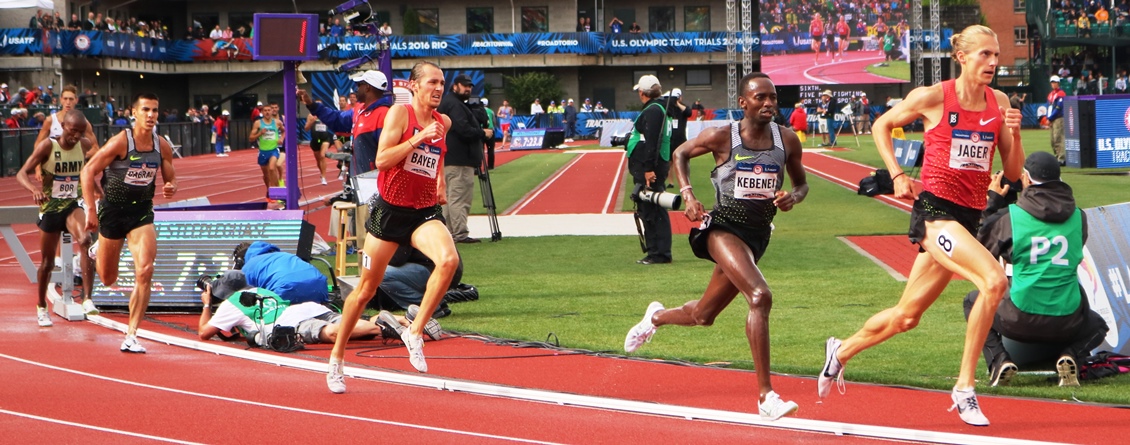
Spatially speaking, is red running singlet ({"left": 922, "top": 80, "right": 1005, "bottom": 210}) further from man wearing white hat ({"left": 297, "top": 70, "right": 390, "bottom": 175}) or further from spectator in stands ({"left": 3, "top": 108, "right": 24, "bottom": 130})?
spectator in stands ({"left": 3, "top": 108, "right": 24, "bottom": 130})

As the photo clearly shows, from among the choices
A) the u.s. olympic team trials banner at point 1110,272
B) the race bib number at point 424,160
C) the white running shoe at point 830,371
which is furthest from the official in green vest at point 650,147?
the white running shoe at point 830,371

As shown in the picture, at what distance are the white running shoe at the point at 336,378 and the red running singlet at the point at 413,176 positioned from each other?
97cm

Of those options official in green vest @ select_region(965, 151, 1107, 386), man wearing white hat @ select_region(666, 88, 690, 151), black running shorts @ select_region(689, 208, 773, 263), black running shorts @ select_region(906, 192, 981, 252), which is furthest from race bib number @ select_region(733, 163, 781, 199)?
man wearing white hat @ select_region(666, 88, 690, 151)

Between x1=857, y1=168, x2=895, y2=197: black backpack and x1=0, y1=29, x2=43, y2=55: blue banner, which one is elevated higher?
Answer: x1=0, y1=29, x2=43, y2=55: blue banner

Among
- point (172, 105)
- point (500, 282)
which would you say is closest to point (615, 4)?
point (172, 105)

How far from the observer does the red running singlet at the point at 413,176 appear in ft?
24.7

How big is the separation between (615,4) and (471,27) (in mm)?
7405

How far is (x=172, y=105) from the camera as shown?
218 feet

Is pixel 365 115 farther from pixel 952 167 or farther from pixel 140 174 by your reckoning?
pixel 952 167

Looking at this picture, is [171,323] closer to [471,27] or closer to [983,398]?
[983,398]

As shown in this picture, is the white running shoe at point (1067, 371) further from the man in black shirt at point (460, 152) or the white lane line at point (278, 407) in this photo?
the man in black shirt at point (460, 152)

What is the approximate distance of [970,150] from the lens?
21.0 ft

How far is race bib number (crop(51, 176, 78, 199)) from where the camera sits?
11.3m

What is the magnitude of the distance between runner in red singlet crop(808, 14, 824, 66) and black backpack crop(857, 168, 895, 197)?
48669 millimetres
